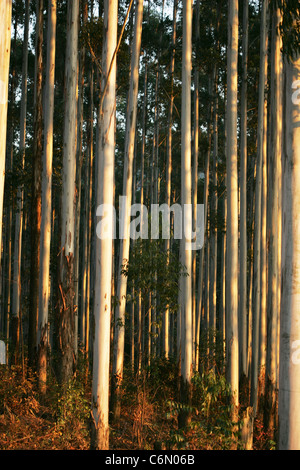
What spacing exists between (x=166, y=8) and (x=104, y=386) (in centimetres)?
2146

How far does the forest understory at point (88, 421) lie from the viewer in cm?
640

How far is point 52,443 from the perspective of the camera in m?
6.79

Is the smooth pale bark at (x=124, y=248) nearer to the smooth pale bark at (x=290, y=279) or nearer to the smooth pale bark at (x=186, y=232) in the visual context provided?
the smooth pale bark at (x=186, y=232)

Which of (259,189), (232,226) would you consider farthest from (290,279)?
(259,189)

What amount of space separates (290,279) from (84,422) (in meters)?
3.93

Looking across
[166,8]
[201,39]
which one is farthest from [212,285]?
[166,8]

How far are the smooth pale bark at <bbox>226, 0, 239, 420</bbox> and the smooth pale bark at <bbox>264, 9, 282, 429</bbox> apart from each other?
3.85ft

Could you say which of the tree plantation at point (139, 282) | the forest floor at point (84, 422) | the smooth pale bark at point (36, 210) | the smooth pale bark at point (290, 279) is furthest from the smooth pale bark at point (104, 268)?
the smooth pale bark at point (36, 210)

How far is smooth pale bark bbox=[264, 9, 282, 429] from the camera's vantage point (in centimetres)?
1059

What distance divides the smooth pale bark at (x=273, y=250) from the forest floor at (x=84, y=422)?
758 millimetres

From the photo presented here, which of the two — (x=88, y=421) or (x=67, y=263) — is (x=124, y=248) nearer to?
(x=67, y=263)

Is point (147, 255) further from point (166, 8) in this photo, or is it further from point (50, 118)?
point (166, 8)

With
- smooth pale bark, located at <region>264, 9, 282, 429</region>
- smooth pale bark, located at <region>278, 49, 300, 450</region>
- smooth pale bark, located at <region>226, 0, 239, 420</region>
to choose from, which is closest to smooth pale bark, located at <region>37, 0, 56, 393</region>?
smooth pale bark, located at <region>226, 0, 239, 420</region>

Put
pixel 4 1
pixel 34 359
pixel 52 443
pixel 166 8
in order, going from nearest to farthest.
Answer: pixel 4 1 → pixel 52 443 → pixel 34 359 → pixel 166 8
